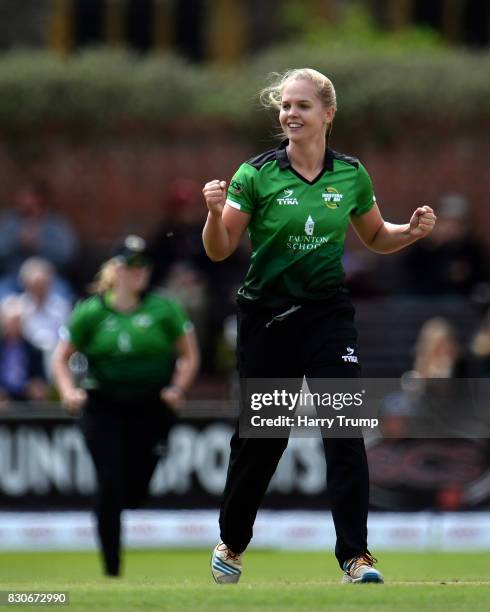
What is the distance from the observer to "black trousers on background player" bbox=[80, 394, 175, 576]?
34.9 ft

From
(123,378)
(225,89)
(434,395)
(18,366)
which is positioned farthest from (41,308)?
(123,378)

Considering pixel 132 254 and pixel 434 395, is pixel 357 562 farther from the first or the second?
pixel 434 395

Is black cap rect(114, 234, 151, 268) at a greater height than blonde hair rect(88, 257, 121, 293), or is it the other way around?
black cap rect(114, 234, 151, 268)

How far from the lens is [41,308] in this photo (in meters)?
16.5

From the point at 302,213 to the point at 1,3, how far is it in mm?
15510

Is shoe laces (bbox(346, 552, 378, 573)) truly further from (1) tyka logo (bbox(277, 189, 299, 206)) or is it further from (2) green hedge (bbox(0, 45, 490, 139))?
(2) green hedge (bbox(0, 45, 490, 139))

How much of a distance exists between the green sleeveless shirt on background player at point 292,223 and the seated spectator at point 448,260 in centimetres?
953

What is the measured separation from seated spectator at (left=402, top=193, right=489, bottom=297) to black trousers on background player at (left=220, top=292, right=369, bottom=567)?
374 inches

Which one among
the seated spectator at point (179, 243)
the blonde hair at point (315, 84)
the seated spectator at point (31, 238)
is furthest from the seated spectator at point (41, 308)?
the blonde hair at point (315, 84)

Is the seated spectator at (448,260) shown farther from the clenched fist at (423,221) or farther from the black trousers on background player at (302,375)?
the black trousers on background player at (302,375)

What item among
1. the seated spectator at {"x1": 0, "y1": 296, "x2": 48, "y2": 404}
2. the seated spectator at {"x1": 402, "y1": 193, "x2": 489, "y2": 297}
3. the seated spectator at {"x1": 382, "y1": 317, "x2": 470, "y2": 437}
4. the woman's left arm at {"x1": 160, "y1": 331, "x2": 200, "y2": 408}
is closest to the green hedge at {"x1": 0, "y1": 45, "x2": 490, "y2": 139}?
the seated spectator at {"x1": 402, "y1": 193, "x2": 489, "y2": 297}

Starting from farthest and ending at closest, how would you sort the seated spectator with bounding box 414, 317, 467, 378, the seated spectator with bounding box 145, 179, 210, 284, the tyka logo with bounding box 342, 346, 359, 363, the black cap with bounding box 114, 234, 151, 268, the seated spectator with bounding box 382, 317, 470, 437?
1. the seated spectator with bounding box 145, 179, 210, 284
2. the seated spectator with bounding box 414, 317, 467, 378
3. the seated spectator with bounding box 382, 317, 470, 437
4. the black cap with bounding box 114, 234, 151, 268
5. the tyka logo with bounding box 342, 346, 359, 363

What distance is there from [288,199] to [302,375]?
83 cm

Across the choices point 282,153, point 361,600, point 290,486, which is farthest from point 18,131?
point 361,600
